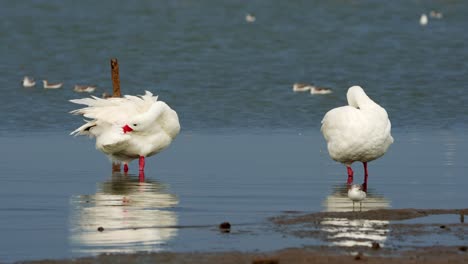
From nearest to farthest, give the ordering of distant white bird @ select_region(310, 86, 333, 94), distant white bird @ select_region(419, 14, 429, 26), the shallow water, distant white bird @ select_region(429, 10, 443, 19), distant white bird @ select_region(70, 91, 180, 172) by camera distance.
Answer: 1. the shallow water
2. distant white bird @ select_region(70, 91, 180, 172)
3. distant white bird @ select_region(310, 86, 333, 94)
4. distant white bird @ select_region(419, 14, 429, 26)
5. distant white bird @ select_region(429, 10, 443, 19)

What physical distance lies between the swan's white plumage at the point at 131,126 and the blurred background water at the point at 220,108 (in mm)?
392

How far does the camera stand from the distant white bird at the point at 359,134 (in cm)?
1644

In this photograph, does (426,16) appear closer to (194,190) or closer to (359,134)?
(359,134)

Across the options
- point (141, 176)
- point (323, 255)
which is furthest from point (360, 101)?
point (323, 255)

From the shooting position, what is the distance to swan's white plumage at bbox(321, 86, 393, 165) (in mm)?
16438

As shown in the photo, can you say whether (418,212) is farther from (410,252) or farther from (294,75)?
(294,75)

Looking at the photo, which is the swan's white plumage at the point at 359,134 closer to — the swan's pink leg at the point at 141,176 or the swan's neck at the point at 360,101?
the swan's neck at the point at 360,101

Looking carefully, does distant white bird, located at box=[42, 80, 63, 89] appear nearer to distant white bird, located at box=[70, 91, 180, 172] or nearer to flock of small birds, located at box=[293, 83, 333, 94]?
flock of small birds, located at box=[293, 83, 333, 94]

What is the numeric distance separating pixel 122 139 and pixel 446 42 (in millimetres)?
25128

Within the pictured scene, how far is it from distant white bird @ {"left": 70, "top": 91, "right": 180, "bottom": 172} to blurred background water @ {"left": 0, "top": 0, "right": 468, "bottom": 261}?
14.6 inches

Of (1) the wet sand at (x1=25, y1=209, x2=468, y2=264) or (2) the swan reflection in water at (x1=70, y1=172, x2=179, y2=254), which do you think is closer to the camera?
(1) the wet sand at (x1=25, y1=209, x2=468, y2=264)

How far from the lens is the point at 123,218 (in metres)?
12.3

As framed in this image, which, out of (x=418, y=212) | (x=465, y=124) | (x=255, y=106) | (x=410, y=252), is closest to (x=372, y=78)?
(x=255, y=106)

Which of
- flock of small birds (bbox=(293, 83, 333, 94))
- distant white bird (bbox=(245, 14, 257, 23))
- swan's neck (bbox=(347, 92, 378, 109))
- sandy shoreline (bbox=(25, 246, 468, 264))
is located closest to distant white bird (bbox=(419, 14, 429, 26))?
distant white bird (bbox=(245, 14, 257, 23))
